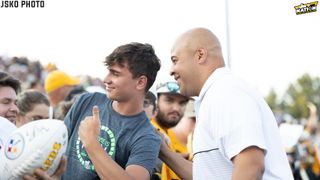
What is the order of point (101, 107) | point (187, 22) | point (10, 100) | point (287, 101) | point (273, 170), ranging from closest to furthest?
1. point (273, 170)
2. point (101, 107)
3. point (10, 100)
4. point (187, 22)
5. point (287, 101)

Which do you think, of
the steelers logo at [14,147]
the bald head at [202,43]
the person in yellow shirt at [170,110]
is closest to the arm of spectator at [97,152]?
the steelers logo at [14,147]

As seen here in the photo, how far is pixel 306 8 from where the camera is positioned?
15.9 ft

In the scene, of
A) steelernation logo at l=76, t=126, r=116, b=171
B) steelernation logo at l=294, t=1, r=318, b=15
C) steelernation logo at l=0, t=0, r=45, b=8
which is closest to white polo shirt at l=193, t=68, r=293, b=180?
steelernation logo at l=76, t=126, r=116, b=171

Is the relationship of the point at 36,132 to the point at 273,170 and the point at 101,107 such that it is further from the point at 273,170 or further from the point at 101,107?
the point at 273,170

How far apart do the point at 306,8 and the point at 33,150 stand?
2.83 meters

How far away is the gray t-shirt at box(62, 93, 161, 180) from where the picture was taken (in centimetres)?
311

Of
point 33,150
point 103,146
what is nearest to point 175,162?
point 103,146

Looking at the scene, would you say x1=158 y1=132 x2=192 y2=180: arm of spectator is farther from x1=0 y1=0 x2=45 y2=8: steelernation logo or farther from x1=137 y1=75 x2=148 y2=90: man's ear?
x1=0 y1=0 x2=45 y2=8: steelernation logo

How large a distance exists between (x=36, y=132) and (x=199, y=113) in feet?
2.56

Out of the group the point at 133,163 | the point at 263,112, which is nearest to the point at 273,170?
the point at 263,112

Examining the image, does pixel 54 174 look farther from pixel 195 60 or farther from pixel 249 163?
pixel 249 163

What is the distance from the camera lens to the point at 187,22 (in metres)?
5.08

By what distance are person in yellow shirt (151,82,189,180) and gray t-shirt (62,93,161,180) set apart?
60.4 inches

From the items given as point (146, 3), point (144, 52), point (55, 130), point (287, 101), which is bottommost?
point (287, 101)
